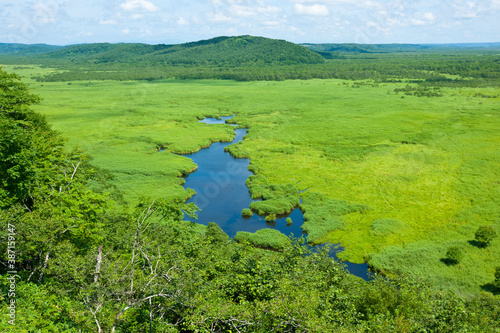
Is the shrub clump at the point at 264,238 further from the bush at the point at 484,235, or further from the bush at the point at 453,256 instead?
the bush at the point at 484,235

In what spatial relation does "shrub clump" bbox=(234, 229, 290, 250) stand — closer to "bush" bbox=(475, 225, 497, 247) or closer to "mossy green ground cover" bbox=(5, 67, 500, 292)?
"mossy green ground cover" bbox=(5, 67, 500, 292)

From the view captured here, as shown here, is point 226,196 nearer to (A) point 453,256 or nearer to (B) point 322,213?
(B) point 322,213

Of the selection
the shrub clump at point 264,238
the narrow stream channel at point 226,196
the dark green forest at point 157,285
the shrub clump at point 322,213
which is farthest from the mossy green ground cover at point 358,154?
the dark green forest at point 157,285

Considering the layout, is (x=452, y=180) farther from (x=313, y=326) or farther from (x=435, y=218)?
(x=313, y=326)

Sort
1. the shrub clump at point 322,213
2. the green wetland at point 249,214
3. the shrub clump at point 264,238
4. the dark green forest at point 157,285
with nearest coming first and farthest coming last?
1. the dark green forest at point 157,285
2. the green wetland at point 249,214
3. the shrub clump at point 264,238
4. the shrub clump at point 322,213

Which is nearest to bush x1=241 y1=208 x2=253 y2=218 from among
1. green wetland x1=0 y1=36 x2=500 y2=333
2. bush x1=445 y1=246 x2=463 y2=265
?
green wetland x1=0 y1=36 x2=500 y2=333

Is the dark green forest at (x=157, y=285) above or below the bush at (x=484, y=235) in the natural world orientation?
above
